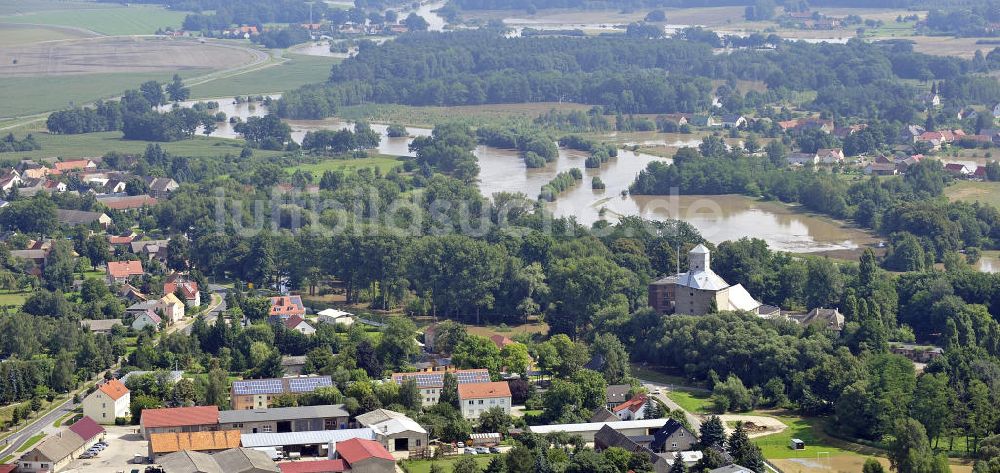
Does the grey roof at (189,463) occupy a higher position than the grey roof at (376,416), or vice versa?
the grey roof at (189,463)

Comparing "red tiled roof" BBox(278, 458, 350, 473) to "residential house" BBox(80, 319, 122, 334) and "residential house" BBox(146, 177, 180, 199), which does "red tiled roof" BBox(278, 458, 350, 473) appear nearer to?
"residential house" BBox(80, 319, 122, 334)

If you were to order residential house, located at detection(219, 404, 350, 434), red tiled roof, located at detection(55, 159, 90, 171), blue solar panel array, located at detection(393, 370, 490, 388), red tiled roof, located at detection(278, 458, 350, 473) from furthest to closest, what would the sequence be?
1. red tiled roof, located at detection(55, 159, 90, 171)
2. blue solar panel array, located at detection(393, 370, 490, 388)
3. residential house, located at detection(219, 404, 350, 434)
4. red tiled roof, located at detection(278, 458, 350, 473)

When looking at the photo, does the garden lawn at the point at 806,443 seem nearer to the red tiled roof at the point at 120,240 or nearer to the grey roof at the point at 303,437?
the grey roof at the point at 303,437

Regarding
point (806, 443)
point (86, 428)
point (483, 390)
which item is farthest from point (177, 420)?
point (806, 443)

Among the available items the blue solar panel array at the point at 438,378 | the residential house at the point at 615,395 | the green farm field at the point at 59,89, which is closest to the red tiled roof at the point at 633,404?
the residential house at the point at 615,395

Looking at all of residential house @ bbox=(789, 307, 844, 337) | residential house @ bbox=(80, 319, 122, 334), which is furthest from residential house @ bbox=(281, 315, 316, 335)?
residential house @ bbox=(789, 307, 844, 337)

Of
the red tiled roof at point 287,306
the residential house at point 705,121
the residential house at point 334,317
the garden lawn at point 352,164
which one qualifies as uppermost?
the red tiled roof at point 287,306

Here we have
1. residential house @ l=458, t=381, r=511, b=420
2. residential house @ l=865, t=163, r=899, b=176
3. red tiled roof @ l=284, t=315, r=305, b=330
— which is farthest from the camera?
residential house @ l=865, t=163, r=899, b=176
